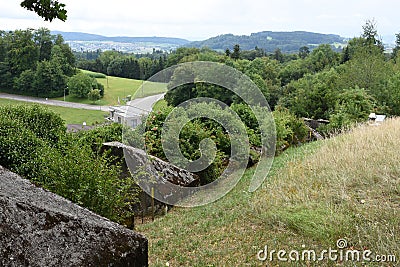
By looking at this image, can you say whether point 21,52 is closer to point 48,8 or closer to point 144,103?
point 144,103

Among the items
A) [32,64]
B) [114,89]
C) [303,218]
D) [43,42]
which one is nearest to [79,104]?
[114,89]

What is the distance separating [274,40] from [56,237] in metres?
142

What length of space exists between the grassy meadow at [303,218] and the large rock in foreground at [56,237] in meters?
2.31

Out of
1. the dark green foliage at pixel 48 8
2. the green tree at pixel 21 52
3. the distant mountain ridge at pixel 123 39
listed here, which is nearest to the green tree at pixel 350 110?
the dark green foliage at pixel 48 8

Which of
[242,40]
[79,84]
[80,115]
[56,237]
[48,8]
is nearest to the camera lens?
[56,237]

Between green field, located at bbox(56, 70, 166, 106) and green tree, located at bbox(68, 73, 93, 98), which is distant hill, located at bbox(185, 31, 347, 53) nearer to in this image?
green field, located at bbox(56, 70, 166, 106)

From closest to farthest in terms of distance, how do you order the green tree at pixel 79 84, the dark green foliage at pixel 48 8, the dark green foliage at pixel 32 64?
the dark green foliage at pixel 48 8 → the dark green foliage at pixel 32 64 → the green tree at pixel 79 84

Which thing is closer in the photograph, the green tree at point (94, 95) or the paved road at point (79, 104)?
the paved road at point (79, 104)

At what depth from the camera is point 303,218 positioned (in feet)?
17.2

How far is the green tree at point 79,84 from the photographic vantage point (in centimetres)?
4997

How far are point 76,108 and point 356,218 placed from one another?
47125 millimetres

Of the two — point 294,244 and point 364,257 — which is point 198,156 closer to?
point 294,244

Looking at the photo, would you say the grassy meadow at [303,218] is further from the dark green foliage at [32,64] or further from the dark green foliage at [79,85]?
the dark green foliage at [79,85]

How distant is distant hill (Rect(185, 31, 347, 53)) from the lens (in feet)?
355
